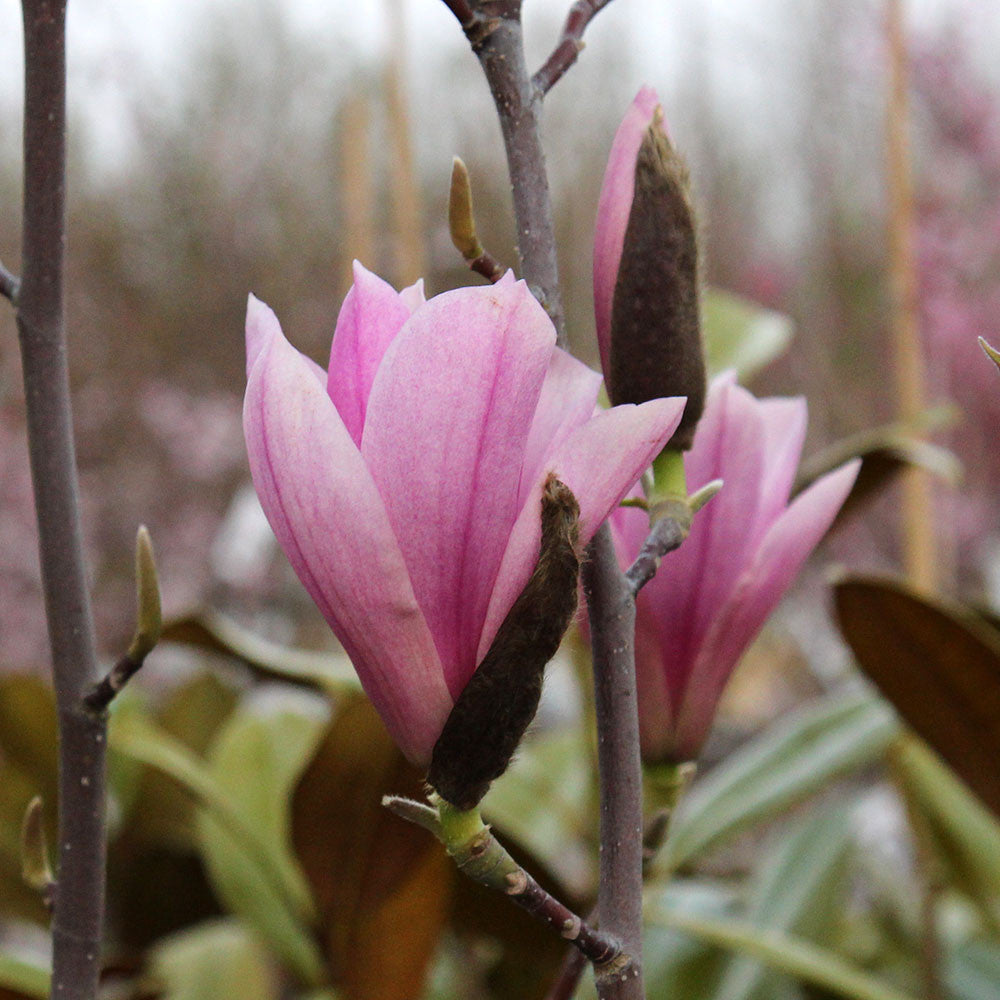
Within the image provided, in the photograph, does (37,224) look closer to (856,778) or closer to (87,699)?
(87,699)

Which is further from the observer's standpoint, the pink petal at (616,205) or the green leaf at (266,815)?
the green leaf at (266,815)

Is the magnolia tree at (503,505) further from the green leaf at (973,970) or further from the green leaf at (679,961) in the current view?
the green leaf at (973,970)

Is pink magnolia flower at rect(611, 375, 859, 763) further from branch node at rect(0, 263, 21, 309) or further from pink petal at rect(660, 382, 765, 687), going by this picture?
branch node at rect(0, 263, 21, 309)

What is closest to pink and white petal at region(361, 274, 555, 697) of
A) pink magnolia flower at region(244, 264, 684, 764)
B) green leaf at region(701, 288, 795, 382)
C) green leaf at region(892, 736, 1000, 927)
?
pink magnolia flower at region(244, 264, 684, 764)

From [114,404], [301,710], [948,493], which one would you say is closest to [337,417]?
[301,710]

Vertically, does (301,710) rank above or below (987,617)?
below

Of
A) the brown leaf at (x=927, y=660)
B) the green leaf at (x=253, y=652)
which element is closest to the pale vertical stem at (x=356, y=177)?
the green leaf at (x=253, y=652)

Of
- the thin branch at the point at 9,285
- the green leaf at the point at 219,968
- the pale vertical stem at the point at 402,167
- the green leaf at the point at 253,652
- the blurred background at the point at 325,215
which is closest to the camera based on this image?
the thin branch at the point at 9,285
